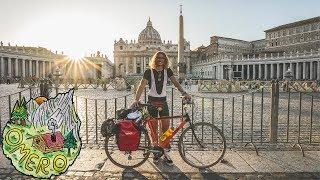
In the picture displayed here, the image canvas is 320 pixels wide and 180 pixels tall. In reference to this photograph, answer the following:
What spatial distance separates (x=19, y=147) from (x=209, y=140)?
13.3 ft

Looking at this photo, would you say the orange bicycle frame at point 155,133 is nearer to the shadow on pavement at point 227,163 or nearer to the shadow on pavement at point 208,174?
the shadow on pavement at point 208,174

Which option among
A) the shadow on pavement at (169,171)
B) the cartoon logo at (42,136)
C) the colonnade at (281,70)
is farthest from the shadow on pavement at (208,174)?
the colonnade at (281,70)

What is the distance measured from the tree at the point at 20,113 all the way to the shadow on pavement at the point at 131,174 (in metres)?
1.75

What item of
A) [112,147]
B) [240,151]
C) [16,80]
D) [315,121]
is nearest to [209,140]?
[240,151]

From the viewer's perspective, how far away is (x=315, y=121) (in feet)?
37.6

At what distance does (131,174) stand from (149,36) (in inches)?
4960

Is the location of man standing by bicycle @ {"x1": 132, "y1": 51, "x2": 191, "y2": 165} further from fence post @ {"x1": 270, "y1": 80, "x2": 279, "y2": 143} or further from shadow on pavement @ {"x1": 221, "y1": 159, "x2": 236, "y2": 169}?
fence post @ {"x1": 270, "y1": 80, "x2": 279, "y2": 143}

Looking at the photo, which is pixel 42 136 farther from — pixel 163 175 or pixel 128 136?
pixel 163 175

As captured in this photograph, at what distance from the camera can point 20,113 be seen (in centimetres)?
538

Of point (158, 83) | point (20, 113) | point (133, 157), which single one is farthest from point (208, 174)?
point (20, 113)

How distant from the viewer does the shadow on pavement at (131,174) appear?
5.25 metres

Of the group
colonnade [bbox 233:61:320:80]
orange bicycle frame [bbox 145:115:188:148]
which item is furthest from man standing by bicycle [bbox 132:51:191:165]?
colonnade [bbox 233:61:320:80]

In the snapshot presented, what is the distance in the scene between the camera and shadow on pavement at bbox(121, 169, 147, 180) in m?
5.25

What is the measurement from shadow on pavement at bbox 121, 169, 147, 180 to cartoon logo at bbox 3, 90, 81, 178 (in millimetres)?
851
